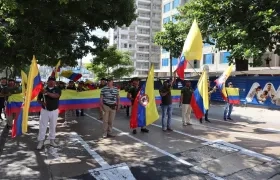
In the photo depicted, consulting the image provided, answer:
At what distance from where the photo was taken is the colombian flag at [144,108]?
10.2 m

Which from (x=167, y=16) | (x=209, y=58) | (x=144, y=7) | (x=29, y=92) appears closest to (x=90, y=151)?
(x=29, y=92)

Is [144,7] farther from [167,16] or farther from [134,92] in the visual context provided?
[134,92]

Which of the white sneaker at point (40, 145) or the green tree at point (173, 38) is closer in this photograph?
the white sneaker at point (40, 145)

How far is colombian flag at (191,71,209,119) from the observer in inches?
451

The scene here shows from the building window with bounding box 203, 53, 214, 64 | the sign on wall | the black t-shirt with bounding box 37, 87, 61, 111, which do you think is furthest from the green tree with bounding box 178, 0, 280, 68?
the building window with bounding box 203, 53, 214, 64

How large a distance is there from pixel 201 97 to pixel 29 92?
20.3ft

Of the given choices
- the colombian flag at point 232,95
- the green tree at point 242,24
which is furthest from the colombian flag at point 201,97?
the green tree at point 242,24

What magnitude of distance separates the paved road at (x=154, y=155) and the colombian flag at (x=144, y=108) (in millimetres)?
408

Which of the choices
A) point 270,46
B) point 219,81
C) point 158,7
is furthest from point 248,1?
point 158,7

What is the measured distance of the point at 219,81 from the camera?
46.2ft

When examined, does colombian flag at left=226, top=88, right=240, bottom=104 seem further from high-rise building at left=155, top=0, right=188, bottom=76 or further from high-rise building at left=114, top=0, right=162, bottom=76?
high-rise building at left=114, top=0, right=162, bottom=76

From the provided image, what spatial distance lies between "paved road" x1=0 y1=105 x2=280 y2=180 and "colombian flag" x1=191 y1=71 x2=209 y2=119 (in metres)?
1.03

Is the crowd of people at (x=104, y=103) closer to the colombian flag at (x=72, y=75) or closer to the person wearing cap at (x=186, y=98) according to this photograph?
the person wearing cap at (x=186, y=98)

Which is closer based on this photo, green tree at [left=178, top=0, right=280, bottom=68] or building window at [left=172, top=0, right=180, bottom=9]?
green tree at [left=178, top=0, right=280, bottom=68]
